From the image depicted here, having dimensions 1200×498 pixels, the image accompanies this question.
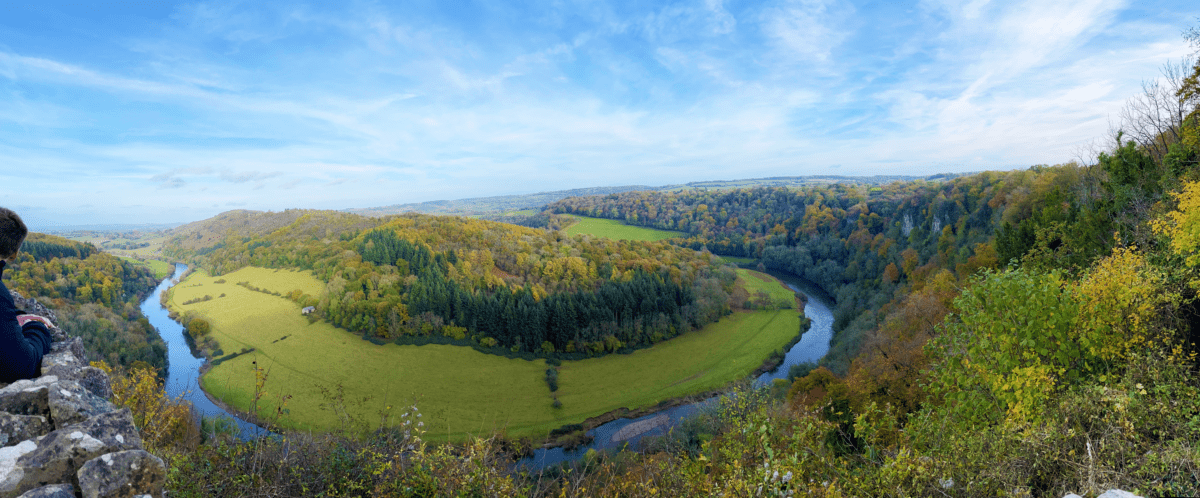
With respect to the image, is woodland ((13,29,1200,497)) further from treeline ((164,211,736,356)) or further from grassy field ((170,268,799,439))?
grassy field ((170,268,799,439))

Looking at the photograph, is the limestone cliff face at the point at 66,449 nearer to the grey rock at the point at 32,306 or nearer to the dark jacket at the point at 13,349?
the dark jacket at the point at 13,349

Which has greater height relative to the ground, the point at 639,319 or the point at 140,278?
the point at 140,278

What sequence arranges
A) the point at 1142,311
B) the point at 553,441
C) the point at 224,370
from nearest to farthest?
the point at 1142,311
the point at 553,441
the point at 224,370

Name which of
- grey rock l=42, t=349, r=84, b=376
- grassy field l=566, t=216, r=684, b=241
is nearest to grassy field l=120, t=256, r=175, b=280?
grassy field l=566, t=216, r=684, b=241

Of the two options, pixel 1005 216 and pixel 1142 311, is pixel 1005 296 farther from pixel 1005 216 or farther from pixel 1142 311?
pixel 1005 216

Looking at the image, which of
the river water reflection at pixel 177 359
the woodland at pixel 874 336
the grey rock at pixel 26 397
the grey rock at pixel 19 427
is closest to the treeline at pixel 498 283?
the woodland at pixel 874 336

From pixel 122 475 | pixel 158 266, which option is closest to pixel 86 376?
pixel 122 475

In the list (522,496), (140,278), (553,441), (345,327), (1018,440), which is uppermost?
(1018,440)

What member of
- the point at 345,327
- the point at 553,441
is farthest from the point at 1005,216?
the point at 345,327
